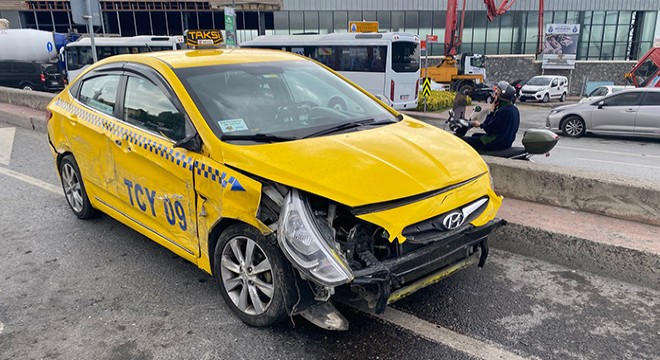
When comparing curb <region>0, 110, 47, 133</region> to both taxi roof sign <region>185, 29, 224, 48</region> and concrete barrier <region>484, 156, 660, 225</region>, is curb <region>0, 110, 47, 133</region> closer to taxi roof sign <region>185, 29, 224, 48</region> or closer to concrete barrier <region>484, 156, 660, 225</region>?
concrete barrier <region>484, 156, 660, 225</region>

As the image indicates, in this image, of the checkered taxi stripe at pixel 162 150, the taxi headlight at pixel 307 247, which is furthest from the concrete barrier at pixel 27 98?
the taxi headlight at pixel 307 247

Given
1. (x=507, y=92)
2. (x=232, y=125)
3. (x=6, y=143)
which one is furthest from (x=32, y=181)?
(x=507, y=92)

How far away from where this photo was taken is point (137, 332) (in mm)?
3188

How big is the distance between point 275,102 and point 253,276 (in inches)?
53.9

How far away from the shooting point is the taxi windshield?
3365 mm

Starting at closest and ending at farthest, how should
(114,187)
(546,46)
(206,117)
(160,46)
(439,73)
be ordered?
(206,117), (114,187), (160,46), (439,73), (546,46)

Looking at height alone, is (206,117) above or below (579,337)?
above

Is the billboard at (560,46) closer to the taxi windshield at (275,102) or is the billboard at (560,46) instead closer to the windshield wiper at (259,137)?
the taxi windshield at (275,102)

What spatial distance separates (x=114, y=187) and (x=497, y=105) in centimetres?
448

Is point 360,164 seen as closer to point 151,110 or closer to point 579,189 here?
point 151,110

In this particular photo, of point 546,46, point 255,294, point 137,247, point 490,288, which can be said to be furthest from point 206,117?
point 546,46

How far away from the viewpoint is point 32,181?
6.58 metres

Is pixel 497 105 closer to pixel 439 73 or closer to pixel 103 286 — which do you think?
pixel 103 286

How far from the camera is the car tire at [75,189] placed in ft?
16.0
